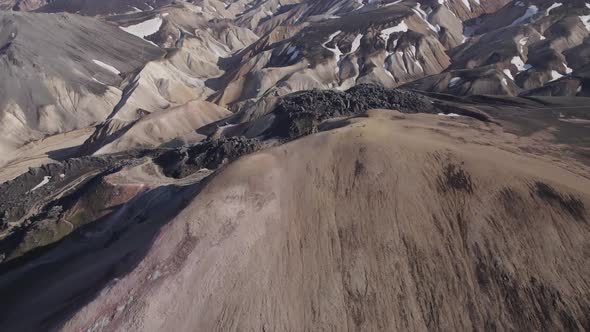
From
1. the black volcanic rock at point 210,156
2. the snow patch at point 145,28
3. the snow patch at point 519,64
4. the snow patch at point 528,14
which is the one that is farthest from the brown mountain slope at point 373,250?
the snow patch at point 145,28

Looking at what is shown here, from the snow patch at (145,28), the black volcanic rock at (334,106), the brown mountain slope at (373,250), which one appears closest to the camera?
the brown mountain slope at (373,250)

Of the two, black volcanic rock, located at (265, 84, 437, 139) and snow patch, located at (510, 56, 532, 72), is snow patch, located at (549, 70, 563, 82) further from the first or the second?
black volcanic rock, located at (265, 84, 437, 139)

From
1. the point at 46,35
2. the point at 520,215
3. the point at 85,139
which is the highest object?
→ the point at 46,35

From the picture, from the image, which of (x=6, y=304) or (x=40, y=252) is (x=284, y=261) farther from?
(x=40, y=252)

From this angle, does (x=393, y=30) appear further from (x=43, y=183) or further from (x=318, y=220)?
(x=318, y=220)

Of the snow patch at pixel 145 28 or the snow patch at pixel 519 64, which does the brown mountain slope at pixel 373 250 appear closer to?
the snow patch at pixel 519 64

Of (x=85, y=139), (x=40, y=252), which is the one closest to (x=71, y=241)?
(x=40, y=252)

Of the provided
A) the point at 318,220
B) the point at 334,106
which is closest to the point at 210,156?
the point at 334,106

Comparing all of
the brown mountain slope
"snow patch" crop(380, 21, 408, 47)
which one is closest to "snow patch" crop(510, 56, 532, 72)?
"snow patch" crop(380, 21, 408, 47)

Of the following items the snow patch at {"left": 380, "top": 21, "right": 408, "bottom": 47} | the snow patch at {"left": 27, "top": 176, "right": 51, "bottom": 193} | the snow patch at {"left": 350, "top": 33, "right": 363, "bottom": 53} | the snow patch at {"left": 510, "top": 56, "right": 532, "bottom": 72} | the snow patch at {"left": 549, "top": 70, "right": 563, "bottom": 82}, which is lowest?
the snow patch at {"left": 549, "top": 70, "right": 563, "bottom": 82}
